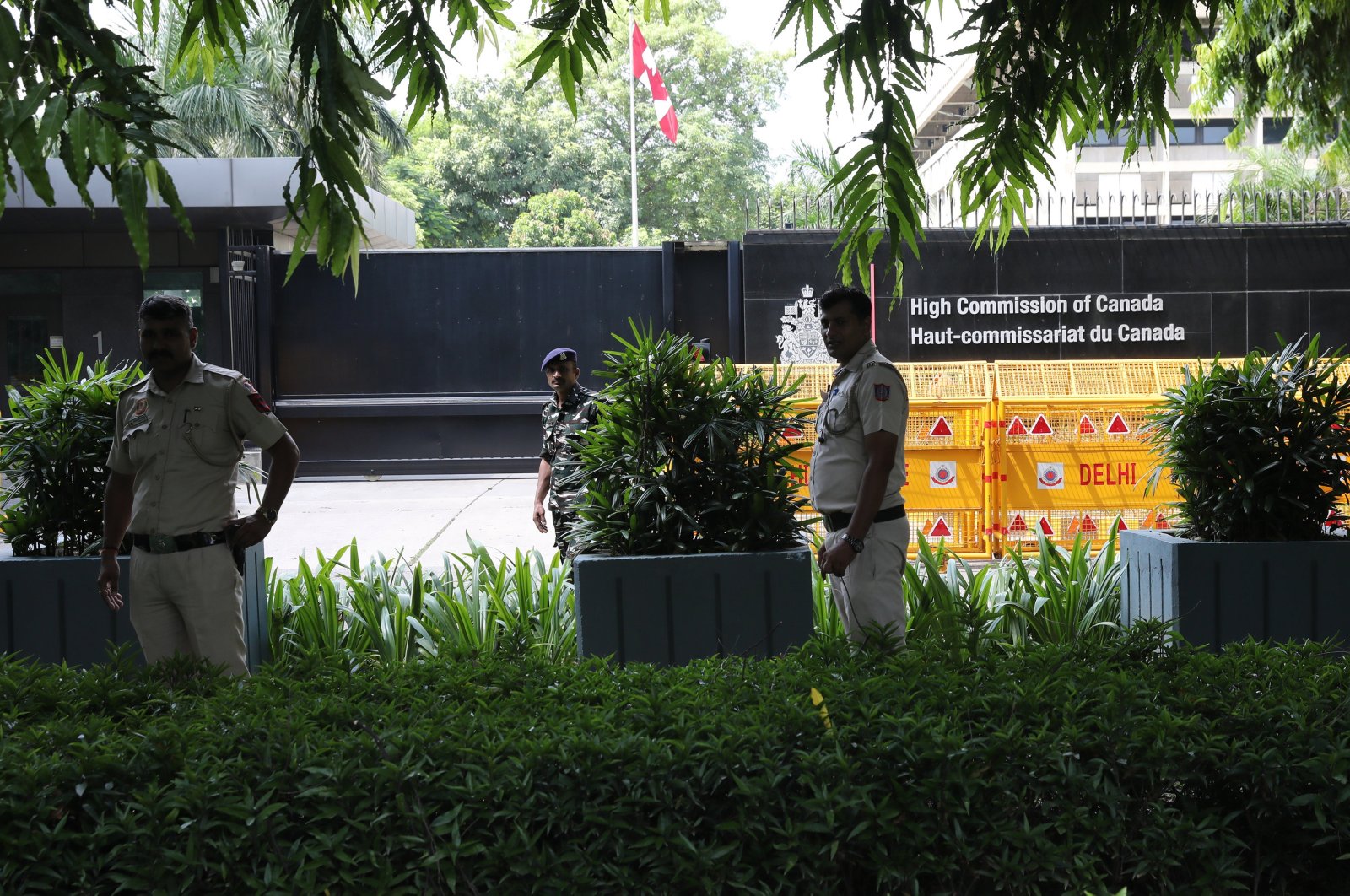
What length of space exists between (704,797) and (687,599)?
8.70 feet

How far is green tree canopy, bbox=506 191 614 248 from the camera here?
47688 mm

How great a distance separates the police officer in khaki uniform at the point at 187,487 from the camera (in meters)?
4.87

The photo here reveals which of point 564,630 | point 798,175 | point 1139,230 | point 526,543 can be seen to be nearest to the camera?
point 564,630

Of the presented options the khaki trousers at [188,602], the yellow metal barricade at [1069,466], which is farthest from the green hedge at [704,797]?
the yellow metal barricade at [1069,466]

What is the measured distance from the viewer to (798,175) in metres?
53.2

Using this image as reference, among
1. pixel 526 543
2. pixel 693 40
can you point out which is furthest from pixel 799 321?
pixel 693 40

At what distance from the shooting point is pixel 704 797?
2348 mm

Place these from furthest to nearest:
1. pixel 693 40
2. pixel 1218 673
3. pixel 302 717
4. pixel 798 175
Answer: pixel 693 40 < pixel 798 175 < pixel 1218 673 < pixel 302 717

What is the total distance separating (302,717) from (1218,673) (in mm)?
2074

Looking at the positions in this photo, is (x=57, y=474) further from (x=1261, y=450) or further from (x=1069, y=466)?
(x=1069, y=466)

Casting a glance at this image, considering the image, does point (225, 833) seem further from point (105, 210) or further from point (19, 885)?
point (105, 210)

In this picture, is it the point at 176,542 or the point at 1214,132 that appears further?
the point at 1214,132

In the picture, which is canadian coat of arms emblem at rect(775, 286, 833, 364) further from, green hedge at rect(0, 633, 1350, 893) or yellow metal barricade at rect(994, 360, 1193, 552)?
green hedge at rect(0, 633, 1350, 893)

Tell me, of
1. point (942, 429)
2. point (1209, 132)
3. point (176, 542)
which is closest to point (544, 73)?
point (176, 542)
